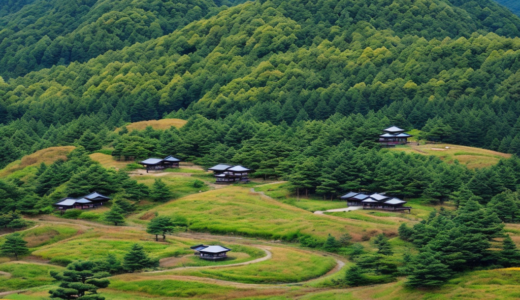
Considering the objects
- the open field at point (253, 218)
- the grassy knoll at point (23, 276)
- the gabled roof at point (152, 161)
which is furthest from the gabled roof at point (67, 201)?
the grassy knoll at point (23, 276)

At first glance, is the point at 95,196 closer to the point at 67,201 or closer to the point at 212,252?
the point at 67,201

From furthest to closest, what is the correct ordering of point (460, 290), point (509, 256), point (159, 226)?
point (159, 226)
point (509, 256)
point (460, 290)

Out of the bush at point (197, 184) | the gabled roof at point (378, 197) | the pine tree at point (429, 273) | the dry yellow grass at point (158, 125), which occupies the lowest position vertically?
the pine tree at point (429, 273)

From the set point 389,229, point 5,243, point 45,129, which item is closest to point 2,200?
point 5,243

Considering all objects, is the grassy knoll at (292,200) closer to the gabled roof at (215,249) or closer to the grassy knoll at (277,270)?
the grassy knoll at (277,270)

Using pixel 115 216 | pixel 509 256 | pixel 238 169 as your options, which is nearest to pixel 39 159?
pixel 238 169

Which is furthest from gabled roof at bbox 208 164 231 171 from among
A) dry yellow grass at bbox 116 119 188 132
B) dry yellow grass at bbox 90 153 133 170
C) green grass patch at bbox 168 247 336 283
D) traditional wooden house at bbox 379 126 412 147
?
green grass patch at bbox 168 247 336 283

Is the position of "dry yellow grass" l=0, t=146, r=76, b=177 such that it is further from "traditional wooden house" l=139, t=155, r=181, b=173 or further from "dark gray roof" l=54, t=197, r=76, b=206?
"dark gray roof" l=54, t=197, r=76, b=206
